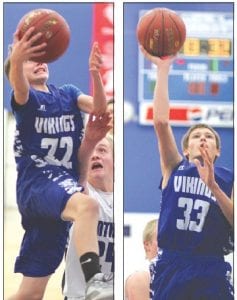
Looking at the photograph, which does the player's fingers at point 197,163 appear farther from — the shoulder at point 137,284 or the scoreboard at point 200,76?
the shoulder at point 137,284

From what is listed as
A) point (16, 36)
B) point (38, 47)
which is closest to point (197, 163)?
point (38, 47)

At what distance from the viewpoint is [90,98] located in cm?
278

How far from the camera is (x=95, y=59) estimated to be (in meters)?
2.79

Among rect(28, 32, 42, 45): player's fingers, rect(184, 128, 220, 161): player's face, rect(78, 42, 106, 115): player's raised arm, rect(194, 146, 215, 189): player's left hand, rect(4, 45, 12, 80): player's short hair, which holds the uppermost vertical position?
rect(28, 32, 42, 45): player's fingers

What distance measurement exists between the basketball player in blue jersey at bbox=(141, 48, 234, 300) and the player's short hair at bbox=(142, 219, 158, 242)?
0.03 meters

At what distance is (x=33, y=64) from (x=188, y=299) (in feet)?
3.68

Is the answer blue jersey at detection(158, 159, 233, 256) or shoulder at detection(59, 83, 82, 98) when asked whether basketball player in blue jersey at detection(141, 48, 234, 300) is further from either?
shoulder at detection(59, 83, 82, 98)

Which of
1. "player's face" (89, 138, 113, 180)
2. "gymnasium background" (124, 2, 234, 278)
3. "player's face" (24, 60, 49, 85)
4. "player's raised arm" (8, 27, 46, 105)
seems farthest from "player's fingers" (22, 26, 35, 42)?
"player's face" (89, 138, 113, 180)

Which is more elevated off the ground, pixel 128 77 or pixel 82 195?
pixel 128 77

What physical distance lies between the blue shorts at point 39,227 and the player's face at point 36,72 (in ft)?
1.16

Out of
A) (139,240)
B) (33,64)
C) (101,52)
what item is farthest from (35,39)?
(139,240)

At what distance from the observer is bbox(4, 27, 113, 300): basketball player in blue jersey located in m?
2.70

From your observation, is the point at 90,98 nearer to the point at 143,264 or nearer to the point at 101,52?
the point at 101,52

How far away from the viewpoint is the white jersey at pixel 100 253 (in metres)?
2.71
